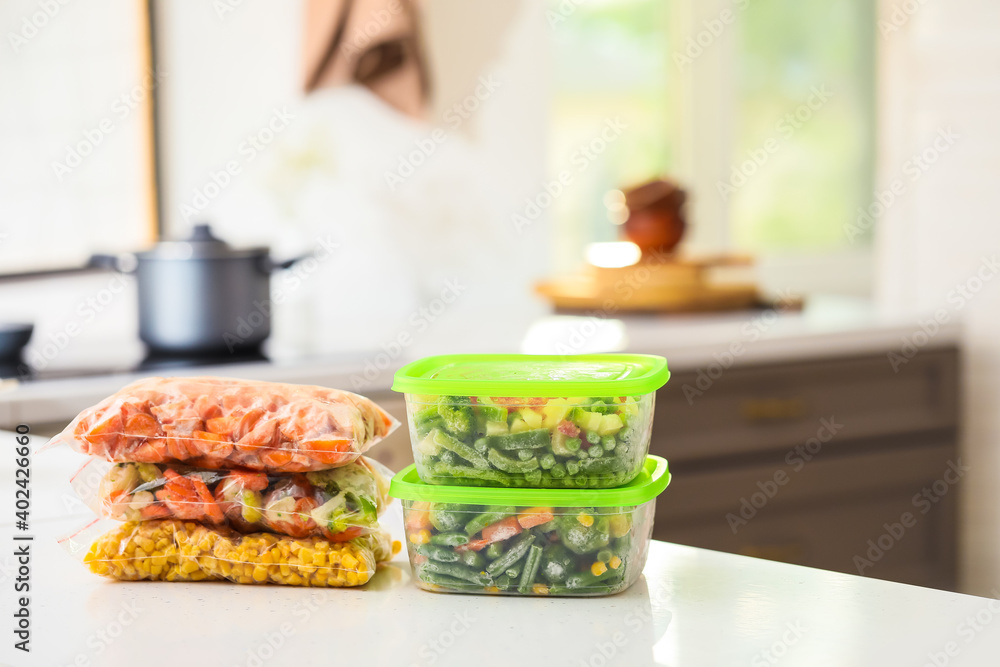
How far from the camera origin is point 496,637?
2.37 ft

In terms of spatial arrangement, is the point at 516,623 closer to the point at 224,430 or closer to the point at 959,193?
the point at 224,430

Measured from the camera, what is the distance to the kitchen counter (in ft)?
5.45

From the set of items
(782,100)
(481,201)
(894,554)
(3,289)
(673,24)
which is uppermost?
(673,24)

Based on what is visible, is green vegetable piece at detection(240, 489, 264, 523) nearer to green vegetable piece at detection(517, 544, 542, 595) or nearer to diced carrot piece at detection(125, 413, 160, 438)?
diced carrot piece at detection(125, 413, 160, 438)

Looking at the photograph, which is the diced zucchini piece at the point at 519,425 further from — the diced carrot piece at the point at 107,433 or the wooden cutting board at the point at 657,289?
the wooden cutting board at the point at 657,289

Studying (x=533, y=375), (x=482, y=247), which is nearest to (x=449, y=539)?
(x=533, y=375)

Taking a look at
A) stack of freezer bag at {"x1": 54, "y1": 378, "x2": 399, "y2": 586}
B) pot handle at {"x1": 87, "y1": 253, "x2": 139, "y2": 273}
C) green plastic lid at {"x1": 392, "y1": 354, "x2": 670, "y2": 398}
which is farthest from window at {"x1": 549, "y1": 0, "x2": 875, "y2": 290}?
stack of freezer bag at {"x1": 54, "y1": 378, "x2": 399, "y2": 586}

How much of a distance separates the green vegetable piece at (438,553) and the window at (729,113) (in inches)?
82.4

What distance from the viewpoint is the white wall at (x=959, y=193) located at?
2262 millimetres

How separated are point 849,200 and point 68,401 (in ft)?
8.30

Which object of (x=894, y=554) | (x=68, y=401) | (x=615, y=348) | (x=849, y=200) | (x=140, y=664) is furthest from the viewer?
(x=849, y=200)

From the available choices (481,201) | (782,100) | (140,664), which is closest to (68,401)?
(140,664)

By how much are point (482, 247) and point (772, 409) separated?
86cm

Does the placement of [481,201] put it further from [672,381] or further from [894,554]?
[894,554]
